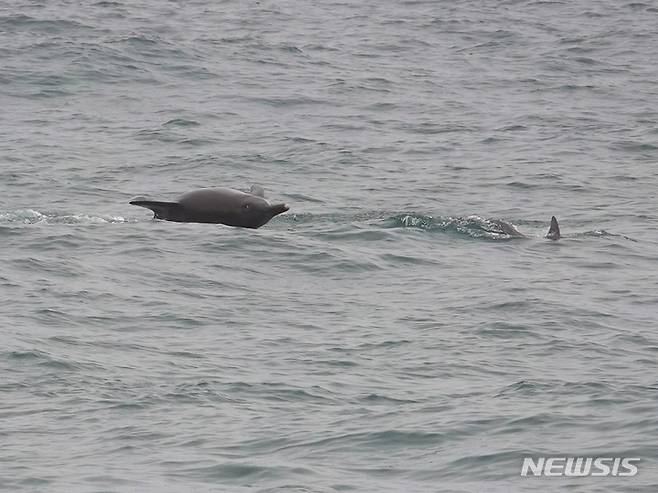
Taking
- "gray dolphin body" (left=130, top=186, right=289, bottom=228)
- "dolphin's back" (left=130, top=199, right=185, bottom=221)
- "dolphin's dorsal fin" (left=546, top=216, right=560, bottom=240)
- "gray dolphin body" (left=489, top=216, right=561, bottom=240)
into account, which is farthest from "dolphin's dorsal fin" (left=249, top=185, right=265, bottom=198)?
"dolphin's dorsal fin" (left=546, top=216, right=560, bottom=240)

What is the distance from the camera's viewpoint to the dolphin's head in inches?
871

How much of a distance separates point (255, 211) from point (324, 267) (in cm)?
223

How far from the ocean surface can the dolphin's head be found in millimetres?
329

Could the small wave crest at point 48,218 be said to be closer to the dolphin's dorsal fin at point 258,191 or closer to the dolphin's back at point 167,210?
the dolphin's back at point 167,210

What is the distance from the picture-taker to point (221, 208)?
2212cm

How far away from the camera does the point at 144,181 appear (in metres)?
26.9

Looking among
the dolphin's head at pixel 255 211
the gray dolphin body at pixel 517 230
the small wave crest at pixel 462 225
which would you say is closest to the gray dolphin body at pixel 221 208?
the dolphin's head at pixel 255 211

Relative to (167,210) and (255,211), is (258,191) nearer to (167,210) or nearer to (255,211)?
(255,211)

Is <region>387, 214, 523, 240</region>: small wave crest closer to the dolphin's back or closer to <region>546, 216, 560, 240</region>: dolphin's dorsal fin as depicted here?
<region>546, 216, 560, 240</region>: dolphin's dorsal fin

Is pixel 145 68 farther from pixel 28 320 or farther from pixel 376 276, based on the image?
pixel 28 320

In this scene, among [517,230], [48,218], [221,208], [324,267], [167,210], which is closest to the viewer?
[324,267]

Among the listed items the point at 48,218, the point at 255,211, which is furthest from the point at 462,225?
the point at 48,218

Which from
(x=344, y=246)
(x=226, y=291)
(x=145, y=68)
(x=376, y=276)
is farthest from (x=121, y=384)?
(x=145, y=68)

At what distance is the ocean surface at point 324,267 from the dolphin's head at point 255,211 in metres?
0.33
